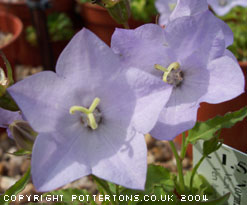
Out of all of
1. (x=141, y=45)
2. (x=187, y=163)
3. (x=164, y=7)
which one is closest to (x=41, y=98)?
(x=141, y=45)

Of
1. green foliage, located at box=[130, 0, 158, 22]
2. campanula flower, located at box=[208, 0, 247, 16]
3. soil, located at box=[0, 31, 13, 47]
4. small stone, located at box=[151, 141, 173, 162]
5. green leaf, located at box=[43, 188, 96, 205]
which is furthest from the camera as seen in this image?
soil, located at box=[0, 31, 13, 47]

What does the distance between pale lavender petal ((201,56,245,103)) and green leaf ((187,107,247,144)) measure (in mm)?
→ 112

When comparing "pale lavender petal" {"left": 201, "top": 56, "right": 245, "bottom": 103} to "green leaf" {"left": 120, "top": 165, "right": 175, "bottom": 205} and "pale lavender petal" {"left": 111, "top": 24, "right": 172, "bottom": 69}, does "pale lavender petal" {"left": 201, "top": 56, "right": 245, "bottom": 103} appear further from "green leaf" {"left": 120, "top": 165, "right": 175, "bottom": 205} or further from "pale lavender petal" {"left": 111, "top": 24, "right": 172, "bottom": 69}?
"green leaf" {"left": 120, "top": 165, "right": 175, "bottom": 205}

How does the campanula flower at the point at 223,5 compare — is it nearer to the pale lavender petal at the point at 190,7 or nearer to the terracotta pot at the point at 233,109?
the terracotta pot at the point at 233,109

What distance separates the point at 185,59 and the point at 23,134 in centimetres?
38

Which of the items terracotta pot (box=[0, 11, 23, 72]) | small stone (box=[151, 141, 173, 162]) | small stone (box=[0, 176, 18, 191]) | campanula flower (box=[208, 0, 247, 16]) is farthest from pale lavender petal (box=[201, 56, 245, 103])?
terracotta pot (box=[0, 11, 23, 72])

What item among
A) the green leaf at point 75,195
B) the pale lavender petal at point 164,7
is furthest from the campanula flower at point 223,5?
the green leaf at point 75,195

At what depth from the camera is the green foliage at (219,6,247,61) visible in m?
1.71

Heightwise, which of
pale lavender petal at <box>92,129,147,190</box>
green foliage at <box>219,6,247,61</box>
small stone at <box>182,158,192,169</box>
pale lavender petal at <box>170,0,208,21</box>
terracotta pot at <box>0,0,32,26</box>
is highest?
pale lavender petal at <box>170,0,208,21</box>

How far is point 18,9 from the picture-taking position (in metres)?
2.50

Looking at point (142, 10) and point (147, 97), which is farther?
point (142, 10)

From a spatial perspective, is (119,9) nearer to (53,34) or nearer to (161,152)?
(161,152)

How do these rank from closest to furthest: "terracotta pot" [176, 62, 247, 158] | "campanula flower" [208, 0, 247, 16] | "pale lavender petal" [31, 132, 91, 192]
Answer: "pale lavender petal" [31, 132, 91, 192], "terracotta pot" [176, 62, 247, 158], "campanula flower" [208, 0, 247, 16]

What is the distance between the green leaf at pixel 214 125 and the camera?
84 cm
